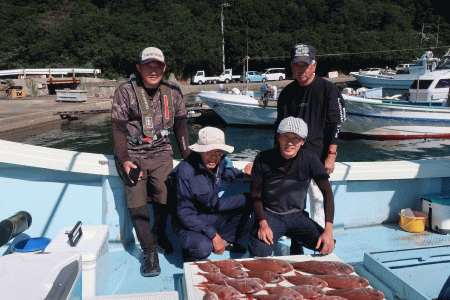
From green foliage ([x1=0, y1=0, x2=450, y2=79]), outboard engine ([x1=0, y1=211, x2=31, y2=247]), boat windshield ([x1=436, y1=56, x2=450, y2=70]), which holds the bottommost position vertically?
outboard engine ([x1=0, y1=211, x2=31, y2=247])

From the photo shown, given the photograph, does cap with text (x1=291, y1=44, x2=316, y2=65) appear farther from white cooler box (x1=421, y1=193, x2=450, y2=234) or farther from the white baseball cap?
white cooler box (x1=421, y1=193, x2=450, y2=234)

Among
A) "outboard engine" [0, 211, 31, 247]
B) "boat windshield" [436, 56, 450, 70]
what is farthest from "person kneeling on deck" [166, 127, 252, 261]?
"boat windshield" [436, 56, 450, 70]

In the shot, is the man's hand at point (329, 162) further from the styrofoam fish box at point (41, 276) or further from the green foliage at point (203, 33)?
the green foliage at point (203, 33)

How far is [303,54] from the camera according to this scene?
3088 mm

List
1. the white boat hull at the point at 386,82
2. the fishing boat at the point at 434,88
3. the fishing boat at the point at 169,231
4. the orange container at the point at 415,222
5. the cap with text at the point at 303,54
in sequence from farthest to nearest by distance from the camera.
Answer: the white boat hull at the point at 386,82
the fishing boat at the point at 434,88
the orange container at the point at 415,222
the cap with text at the point at 303,54
the fishing boat at the point at 169,231

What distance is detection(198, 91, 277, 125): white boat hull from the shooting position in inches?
798

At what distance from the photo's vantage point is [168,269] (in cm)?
314

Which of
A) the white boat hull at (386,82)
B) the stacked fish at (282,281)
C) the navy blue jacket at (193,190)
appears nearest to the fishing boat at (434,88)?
the white boat hull at (386,82)

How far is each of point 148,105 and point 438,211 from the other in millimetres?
2895

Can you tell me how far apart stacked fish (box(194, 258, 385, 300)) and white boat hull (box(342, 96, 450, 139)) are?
15.5 metres

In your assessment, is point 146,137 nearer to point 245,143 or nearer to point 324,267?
point 324,267

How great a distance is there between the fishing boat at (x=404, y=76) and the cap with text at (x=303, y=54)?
25002 millimetres

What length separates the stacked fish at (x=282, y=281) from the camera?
7.43 ft

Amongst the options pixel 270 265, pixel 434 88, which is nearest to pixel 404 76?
pixel 434 88
